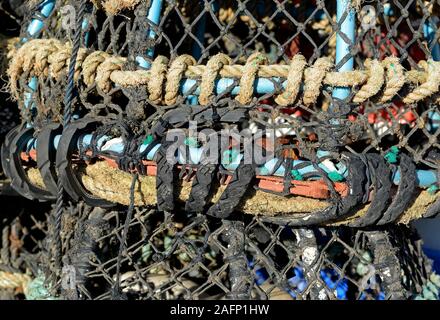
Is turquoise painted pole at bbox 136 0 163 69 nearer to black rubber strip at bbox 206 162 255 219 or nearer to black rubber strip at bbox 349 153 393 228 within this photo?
black rubber strip at bbox 206 162 255 219

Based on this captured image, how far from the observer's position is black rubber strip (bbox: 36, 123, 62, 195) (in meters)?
1.23

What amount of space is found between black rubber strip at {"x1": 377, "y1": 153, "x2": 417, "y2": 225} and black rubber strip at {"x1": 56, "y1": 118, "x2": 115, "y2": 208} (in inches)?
25.0

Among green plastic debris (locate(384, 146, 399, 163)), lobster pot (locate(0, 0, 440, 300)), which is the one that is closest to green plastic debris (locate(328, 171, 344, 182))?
lobster pot (locate(0, 0, 440, 300))

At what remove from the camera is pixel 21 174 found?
133cm

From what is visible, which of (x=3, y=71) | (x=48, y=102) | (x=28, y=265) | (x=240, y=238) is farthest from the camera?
(x=28, y=265)

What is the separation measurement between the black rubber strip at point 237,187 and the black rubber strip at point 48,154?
0.41 meters

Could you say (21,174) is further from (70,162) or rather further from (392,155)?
(392,155)

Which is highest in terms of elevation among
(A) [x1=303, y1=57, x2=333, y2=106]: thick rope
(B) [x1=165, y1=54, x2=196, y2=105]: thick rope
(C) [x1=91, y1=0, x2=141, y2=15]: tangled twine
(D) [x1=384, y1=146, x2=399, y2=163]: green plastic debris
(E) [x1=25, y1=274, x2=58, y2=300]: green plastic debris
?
(C) [x1=91, y1=0, x2=141, y2=15]: tangled twine

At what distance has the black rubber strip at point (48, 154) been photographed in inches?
48.5

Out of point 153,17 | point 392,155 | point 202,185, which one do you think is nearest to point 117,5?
point 153,17
